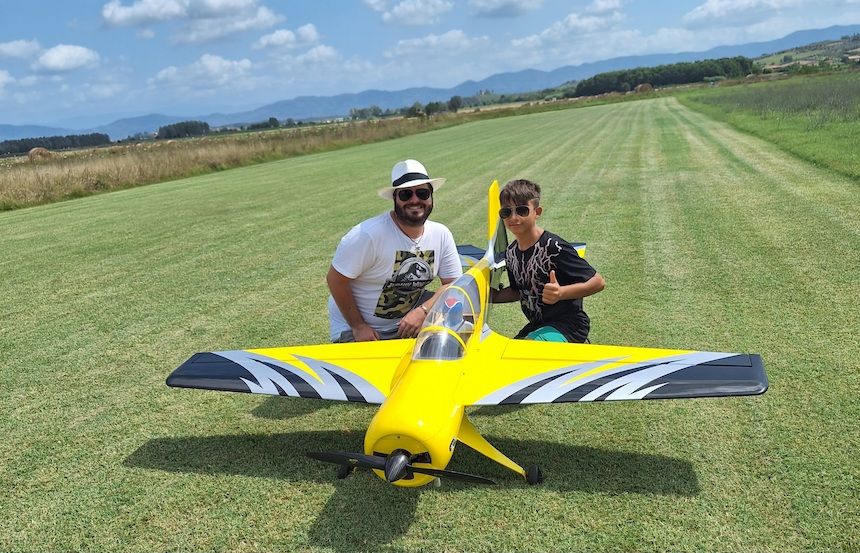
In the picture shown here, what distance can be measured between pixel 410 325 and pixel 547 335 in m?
1.14

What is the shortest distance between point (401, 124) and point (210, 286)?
159 ft

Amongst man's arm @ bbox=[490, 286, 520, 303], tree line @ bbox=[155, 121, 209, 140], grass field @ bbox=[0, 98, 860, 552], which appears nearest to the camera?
grass field @ bbox=[0, 98, 860, 552]

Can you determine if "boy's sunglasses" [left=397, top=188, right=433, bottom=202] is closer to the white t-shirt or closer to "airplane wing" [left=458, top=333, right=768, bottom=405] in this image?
the white t-shirt

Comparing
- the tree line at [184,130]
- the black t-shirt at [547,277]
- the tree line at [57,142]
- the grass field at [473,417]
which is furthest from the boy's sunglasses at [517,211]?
the tree line at [184,130]

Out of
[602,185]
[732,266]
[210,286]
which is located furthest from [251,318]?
[602,185]

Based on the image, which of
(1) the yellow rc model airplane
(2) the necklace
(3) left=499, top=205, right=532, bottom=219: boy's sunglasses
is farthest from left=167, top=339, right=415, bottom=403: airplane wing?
(3) left=499, top=205, right=532, bottom=219: boy's sunglasses

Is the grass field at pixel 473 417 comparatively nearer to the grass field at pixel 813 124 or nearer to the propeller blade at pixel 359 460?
the propeller blade at pixel 359 460

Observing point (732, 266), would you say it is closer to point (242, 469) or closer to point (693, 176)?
point (242, 469)

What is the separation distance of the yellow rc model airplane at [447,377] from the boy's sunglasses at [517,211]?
0.57 meters

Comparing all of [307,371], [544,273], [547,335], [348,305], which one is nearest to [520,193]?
[544,273]

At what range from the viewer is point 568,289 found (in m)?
4.66

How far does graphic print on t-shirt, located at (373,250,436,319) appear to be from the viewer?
5.05 meters

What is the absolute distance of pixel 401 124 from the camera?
55188 mm

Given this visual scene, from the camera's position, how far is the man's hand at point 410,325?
483cm
